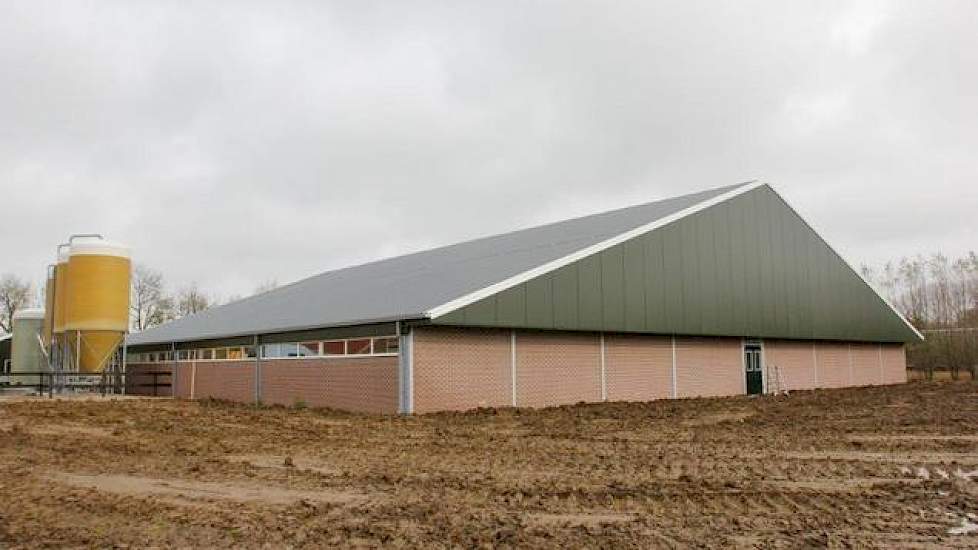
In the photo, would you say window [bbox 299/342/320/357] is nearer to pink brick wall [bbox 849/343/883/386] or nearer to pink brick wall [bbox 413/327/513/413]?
pink brick wall [bbox 413/327/513/413]

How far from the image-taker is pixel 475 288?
19.7 m

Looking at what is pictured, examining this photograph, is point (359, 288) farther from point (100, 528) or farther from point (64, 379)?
point (100, 528)

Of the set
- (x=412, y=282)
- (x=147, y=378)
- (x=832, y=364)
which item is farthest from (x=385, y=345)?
(x=832, y=364)

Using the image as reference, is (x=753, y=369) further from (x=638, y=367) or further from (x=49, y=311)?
(x=49, y=311)

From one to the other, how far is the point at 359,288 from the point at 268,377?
15.3ft

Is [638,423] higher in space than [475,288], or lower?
lower

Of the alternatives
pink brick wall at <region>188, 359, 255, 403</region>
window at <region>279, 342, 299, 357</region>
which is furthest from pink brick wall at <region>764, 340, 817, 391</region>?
pink brick wall at <region>188, 359, 255, 403</region>

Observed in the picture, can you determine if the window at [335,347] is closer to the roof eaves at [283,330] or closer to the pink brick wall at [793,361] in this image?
the roof eaves at [283,330]

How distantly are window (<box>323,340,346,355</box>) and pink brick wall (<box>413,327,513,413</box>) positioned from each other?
3245 mm

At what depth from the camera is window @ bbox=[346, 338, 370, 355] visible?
20328 millimetres

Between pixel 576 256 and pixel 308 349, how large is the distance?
807 cm

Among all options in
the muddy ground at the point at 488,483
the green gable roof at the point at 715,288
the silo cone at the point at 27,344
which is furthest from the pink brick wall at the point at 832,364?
the silo cone at the point at 27,344

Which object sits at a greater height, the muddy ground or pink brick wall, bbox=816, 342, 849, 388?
pink brick wall, bbox=816, 342, 849, 388

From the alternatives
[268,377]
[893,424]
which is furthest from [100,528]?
[268,377]
